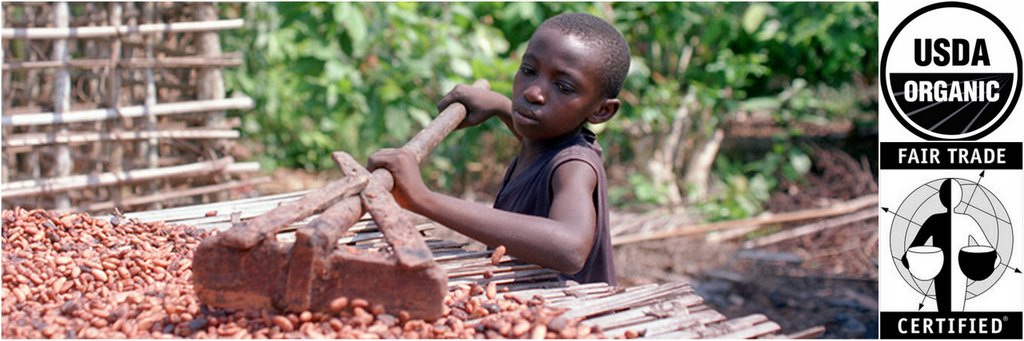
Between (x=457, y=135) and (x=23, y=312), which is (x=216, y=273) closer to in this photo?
(x=23, y=312)

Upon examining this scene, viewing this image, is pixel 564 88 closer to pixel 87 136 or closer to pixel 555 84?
pixel 555 84

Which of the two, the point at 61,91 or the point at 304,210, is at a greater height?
the point at 61,91

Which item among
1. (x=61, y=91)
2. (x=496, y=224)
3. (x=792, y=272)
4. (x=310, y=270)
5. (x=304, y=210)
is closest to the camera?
(x=310, y=270)

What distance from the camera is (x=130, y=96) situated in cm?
432

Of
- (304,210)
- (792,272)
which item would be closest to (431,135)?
(304,210)

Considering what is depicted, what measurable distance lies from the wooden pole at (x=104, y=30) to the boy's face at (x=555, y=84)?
2316 millimetres

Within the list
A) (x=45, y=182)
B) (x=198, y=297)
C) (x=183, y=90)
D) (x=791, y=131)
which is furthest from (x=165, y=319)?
(x=791, y=131)

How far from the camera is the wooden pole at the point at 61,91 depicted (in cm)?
389

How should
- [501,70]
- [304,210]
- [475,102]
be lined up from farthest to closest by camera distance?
[501,70], [475,102], [304,210]

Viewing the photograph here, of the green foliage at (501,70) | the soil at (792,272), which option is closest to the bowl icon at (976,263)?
the soil at (792,272)

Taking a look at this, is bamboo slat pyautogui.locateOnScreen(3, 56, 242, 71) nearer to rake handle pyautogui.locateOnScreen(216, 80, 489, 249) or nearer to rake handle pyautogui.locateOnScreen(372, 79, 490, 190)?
rake handle pyautogui.locateOnScreen(372, 79, 490, 190)

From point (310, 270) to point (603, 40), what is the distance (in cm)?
90

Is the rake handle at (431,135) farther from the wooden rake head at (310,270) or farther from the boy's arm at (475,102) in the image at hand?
the wooden rake head at (310,270)

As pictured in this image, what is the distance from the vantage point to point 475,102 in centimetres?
264
